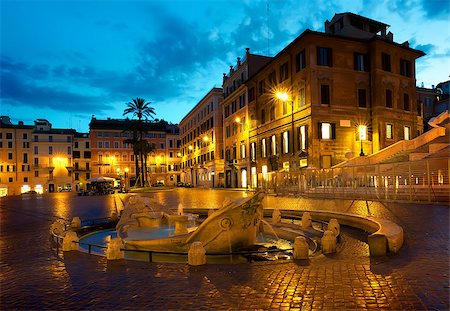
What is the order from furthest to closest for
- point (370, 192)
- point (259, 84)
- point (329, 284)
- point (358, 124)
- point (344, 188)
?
point (259, 84)
point (358, 124)
point (344, 188)
point (370, 192)
point (329, 284)

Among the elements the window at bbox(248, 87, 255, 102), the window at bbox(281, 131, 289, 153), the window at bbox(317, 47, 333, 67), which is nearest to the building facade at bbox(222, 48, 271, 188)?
the window at bbox(248, 87, 255, 102)

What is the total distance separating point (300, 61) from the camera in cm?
3541

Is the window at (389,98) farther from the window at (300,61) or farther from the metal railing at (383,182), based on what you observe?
the metal railing at (383,182)

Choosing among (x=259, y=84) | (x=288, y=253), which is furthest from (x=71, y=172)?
(x=288, y=253)

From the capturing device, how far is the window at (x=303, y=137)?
113 ft

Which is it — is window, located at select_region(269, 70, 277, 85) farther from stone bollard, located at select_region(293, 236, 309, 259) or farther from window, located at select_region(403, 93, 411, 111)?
stone bollard, located at select_region(293, 236, 309, 259)

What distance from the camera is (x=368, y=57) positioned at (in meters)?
36.0

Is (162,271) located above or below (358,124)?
below

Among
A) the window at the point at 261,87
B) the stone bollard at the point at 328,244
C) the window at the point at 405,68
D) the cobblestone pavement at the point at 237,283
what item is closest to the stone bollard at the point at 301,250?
the cobblestone pavement at the point at 237,283

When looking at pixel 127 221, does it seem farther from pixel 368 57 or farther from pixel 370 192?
pixel 368 57

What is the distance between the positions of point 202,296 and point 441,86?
2823 inches

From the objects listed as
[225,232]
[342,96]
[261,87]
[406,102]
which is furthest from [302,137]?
[225,232]

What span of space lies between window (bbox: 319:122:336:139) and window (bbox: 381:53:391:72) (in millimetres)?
8652

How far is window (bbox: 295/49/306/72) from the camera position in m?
34.9
